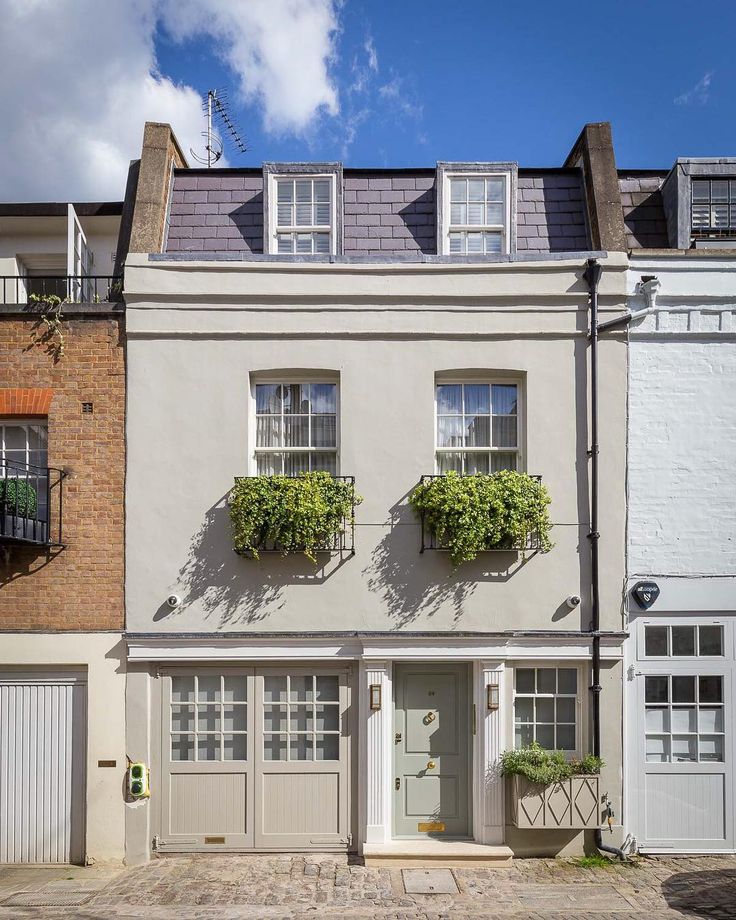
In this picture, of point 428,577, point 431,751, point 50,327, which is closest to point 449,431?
point 428,577

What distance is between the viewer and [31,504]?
8.73m

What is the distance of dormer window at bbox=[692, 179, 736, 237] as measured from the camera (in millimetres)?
9945

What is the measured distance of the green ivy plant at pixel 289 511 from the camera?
852 cm

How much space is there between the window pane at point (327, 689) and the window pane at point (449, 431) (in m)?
3.39

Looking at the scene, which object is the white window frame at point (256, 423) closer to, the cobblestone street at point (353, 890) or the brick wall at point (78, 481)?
the brick wall at point (78, 481)

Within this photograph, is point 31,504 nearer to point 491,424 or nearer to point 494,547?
point 494,547

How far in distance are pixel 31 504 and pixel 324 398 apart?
3937 mm

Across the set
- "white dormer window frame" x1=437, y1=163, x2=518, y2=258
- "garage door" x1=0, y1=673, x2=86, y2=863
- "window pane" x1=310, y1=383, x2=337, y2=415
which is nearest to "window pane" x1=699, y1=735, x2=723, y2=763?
"window pane" x1=310, y1=383, x2=337, y2=415

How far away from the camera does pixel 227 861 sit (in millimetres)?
8656

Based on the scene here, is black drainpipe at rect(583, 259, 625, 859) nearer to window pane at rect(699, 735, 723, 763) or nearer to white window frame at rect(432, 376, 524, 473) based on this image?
white window frame at rect(432, 376, 524, 473)

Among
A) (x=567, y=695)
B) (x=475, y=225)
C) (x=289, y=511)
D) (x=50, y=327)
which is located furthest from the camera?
(x=475, y=225)

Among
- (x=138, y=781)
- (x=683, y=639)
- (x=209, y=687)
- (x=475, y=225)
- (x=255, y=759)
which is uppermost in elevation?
(x=475, y=225)

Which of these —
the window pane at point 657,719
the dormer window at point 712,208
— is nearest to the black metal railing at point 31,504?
the window pane at point 657,719

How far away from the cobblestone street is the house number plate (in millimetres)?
582
